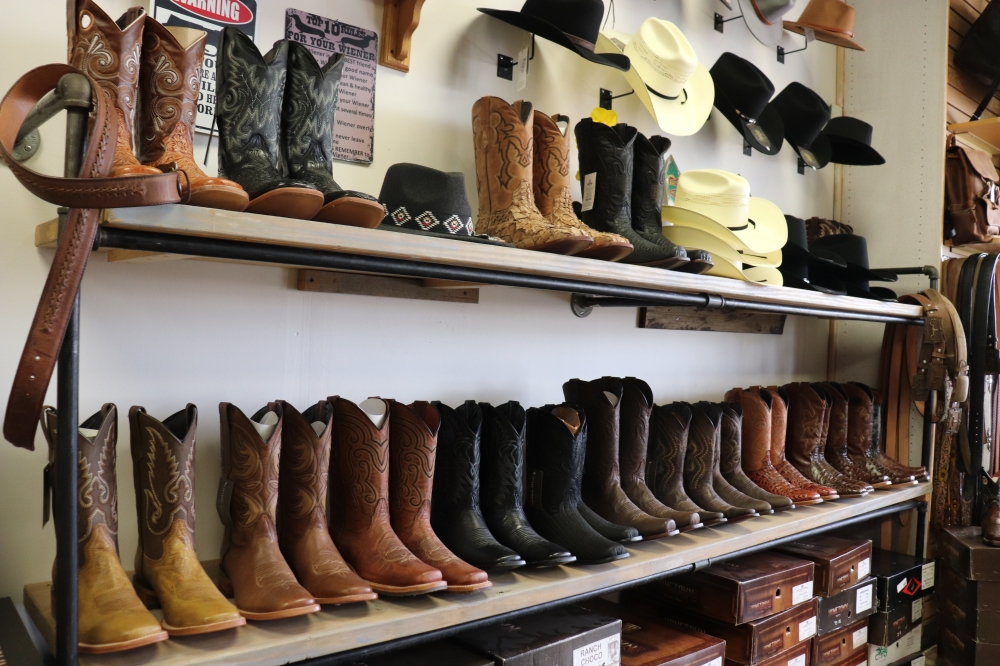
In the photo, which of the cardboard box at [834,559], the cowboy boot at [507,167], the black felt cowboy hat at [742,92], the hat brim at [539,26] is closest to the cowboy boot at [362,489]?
the cowboy boot at [507,167]

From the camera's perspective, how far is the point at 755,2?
105 inches

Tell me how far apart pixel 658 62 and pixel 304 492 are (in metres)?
1.49

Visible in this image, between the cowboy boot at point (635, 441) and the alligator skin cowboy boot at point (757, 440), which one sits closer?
the cowboy boot at point (635, 441)

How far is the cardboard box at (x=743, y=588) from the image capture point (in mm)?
2018

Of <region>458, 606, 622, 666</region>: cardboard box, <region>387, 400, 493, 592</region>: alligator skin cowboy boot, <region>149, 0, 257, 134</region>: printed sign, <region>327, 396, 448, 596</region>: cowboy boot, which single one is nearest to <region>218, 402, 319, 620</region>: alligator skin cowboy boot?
<region>327, 396, 448, 596</region>: cowboy boot

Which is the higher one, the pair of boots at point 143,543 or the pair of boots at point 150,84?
the pair of boots at point 150,84

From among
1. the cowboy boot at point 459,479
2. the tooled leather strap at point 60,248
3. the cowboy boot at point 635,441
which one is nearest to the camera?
the tooled leather strap at point 60,248

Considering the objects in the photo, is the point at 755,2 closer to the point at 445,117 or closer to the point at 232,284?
the point at 445,117

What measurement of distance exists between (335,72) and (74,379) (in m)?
0.76

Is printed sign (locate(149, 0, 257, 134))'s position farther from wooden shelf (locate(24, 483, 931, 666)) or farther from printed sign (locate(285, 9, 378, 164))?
wooden shelf (locate(24, 483, 931, 666))

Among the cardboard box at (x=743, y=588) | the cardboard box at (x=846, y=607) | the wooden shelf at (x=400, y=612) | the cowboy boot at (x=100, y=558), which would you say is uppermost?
the cowboy boot at (x=100, y=558)

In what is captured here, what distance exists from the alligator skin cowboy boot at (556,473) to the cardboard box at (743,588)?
567 millimetres

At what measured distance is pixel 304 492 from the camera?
140 centimetres

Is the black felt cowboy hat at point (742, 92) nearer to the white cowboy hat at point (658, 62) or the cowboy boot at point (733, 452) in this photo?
the white cowboy hat at point (658, 62)
